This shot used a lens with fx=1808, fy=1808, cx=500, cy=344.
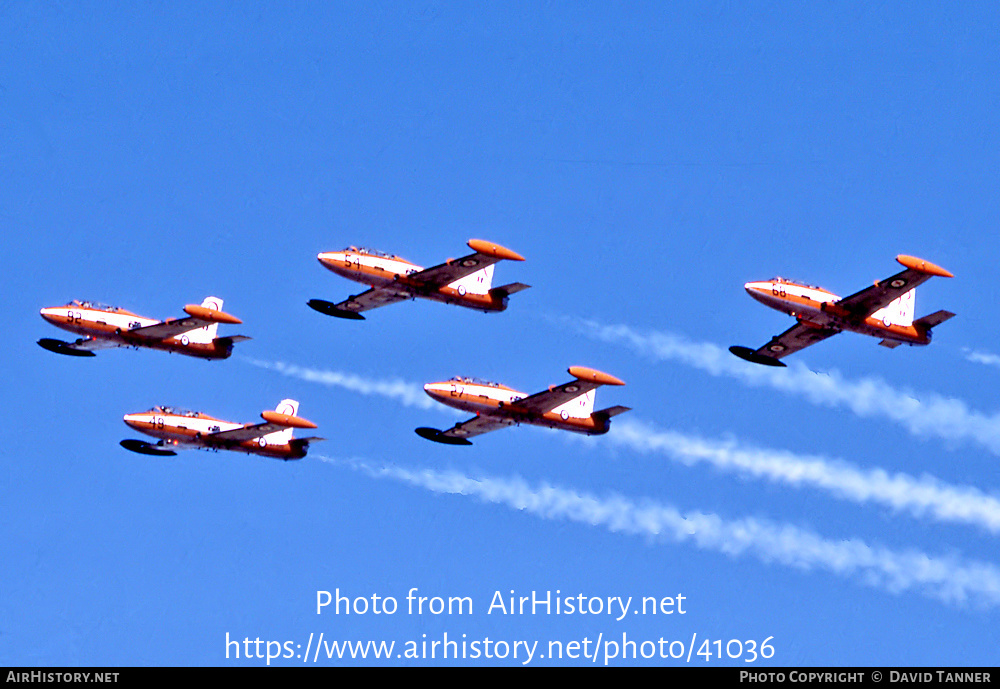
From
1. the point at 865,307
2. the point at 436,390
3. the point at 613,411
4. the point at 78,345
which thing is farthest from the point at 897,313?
the point at 78,345

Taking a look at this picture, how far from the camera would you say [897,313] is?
4080 inches

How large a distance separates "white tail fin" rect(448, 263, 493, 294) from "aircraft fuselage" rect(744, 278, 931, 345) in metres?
15.0

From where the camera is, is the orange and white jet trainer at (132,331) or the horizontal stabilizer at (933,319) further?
the orange and white jet trainer at (132,331)

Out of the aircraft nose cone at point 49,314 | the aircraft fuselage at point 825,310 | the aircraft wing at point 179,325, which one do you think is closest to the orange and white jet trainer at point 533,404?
the aircraft fuselage at point 825,310

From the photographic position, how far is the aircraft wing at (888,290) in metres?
99.8

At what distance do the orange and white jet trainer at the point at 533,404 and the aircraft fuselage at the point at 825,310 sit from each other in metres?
10.5

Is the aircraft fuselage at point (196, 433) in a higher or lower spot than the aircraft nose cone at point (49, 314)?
lower

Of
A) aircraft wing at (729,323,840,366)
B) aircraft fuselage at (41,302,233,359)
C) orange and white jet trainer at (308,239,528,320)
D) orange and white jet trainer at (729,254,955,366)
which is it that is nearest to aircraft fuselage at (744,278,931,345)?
orange and white jet trainer at (729,254,955,366)

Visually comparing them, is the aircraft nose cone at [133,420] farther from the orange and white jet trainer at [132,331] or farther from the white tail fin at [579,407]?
the white tail fin at [579,407]

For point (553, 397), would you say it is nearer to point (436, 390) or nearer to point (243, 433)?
point (436, 390)

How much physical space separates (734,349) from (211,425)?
32.0 meters

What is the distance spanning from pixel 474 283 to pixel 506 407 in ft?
24.9

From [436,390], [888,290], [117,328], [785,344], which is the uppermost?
[888,290]
